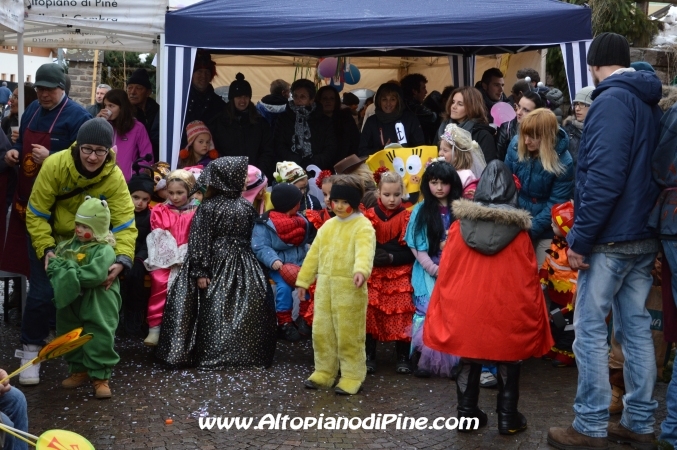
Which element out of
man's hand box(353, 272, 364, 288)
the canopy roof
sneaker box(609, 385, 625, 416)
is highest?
the canopy roof

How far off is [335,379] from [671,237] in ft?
8.40

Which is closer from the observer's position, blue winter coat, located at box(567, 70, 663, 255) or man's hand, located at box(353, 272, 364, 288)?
blue winter coat, located at box(567, 70, 663, 255)

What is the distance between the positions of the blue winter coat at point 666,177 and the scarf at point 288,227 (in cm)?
326

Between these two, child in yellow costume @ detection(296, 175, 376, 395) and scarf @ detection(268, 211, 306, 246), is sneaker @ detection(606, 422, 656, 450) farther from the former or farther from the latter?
scarf @ detection(268, 211, 306, 246)

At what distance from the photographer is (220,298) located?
6.91 m

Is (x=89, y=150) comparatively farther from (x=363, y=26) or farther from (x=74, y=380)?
(x=363, y=26)

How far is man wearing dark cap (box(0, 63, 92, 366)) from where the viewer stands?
702 centimetres

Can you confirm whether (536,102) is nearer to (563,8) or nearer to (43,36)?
(563,8)

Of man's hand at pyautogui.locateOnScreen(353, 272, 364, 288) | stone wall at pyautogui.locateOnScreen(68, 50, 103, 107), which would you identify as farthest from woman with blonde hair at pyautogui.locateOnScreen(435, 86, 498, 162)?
stone wall at pyautogui.locateOnScreen(68, 50, 103, 107)

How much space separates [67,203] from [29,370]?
A: 1.14 m

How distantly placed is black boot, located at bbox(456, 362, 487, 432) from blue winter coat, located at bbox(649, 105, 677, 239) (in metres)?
1.30

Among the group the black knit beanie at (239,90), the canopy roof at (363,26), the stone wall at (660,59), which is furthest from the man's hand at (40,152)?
the stone wall at (660,59)

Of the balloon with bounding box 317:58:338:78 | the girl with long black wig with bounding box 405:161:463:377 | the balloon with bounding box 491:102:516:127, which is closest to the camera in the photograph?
the girl with long black wig with bounding box 405:161:463:377

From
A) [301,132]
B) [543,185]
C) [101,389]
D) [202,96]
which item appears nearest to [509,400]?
[543,185]
